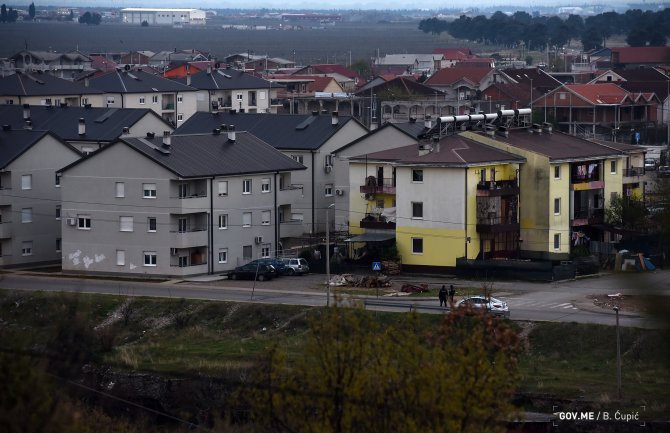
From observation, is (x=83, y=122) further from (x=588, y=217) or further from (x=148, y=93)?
(x=148, y=93)

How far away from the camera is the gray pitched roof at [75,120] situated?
116 feet

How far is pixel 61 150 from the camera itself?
3152cm

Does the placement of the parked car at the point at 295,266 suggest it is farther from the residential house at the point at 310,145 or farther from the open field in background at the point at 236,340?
the open field in background at the point at 236,340

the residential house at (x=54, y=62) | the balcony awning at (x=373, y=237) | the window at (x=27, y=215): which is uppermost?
the residential house at (x=54, y=62)

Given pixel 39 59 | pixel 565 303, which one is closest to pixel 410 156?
pixel 565 303

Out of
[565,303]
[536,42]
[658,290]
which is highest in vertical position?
[536,42]

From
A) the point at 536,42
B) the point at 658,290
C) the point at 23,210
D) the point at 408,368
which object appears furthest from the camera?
the point at 536,42

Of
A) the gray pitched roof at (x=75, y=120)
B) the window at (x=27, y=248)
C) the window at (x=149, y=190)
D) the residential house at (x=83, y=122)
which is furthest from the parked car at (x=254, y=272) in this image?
the gray pitched roof at (x=75, y=120)

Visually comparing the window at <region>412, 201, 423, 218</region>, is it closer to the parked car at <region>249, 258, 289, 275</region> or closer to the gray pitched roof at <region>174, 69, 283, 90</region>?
the parked car at <region>249, 258, 289, 275</region>

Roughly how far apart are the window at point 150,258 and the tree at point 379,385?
16.0 m

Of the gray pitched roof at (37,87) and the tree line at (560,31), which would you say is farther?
the tree line at (560,31)

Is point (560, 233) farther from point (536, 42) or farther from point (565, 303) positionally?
point (536, 42)

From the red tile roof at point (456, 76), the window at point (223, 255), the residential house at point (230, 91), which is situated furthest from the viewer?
the red tile roof at point (456, 76)

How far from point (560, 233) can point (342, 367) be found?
59.6ft
